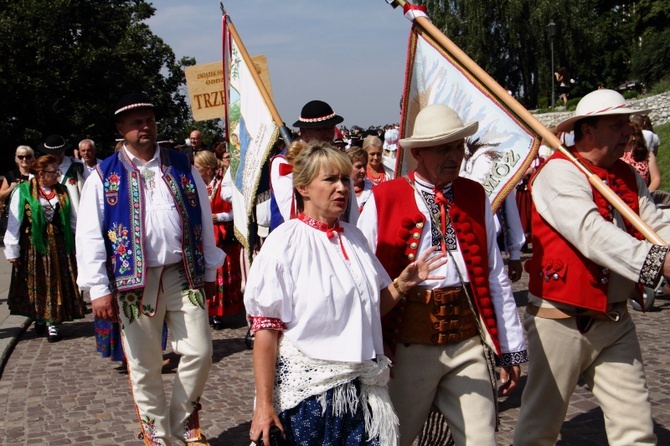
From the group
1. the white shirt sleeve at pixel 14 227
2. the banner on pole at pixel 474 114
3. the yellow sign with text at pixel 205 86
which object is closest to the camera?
the banner on pole at pixel 474 114

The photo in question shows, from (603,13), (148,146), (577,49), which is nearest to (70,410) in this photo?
Result: (148,146)

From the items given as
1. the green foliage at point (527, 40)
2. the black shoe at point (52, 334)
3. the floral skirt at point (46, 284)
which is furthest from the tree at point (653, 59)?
the black shoe at point (52, 334)

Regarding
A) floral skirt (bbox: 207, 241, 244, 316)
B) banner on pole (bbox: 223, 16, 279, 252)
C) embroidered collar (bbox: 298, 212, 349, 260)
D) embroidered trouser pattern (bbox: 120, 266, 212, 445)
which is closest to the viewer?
embroidered collar (bbox: 298, 212, 349, 260)

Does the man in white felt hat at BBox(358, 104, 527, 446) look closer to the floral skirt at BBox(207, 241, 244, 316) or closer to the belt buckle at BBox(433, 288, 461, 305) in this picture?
the belt buckle at BBox(433, 288, 461, 305)

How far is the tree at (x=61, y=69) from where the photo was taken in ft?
98.5

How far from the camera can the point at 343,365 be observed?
126 inches

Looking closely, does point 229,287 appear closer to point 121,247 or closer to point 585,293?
point 121,247

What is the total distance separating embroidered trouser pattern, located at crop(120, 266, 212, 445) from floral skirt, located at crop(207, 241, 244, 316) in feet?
14.1

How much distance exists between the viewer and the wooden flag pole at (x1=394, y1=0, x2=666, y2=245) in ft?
11.5

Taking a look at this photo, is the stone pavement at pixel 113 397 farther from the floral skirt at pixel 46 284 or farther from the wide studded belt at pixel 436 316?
the wide studded belt at pixel 436 316

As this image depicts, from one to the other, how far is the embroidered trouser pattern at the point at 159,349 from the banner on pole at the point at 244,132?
43.7 inches

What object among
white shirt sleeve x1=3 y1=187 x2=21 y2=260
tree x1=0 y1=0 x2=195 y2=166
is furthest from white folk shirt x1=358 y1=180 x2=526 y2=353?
tree x1=0 y1=0 x2=195 y2=166

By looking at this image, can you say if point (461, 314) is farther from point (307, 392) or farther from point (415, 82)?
point (415, 82)

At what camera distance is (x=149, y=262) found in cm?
480
